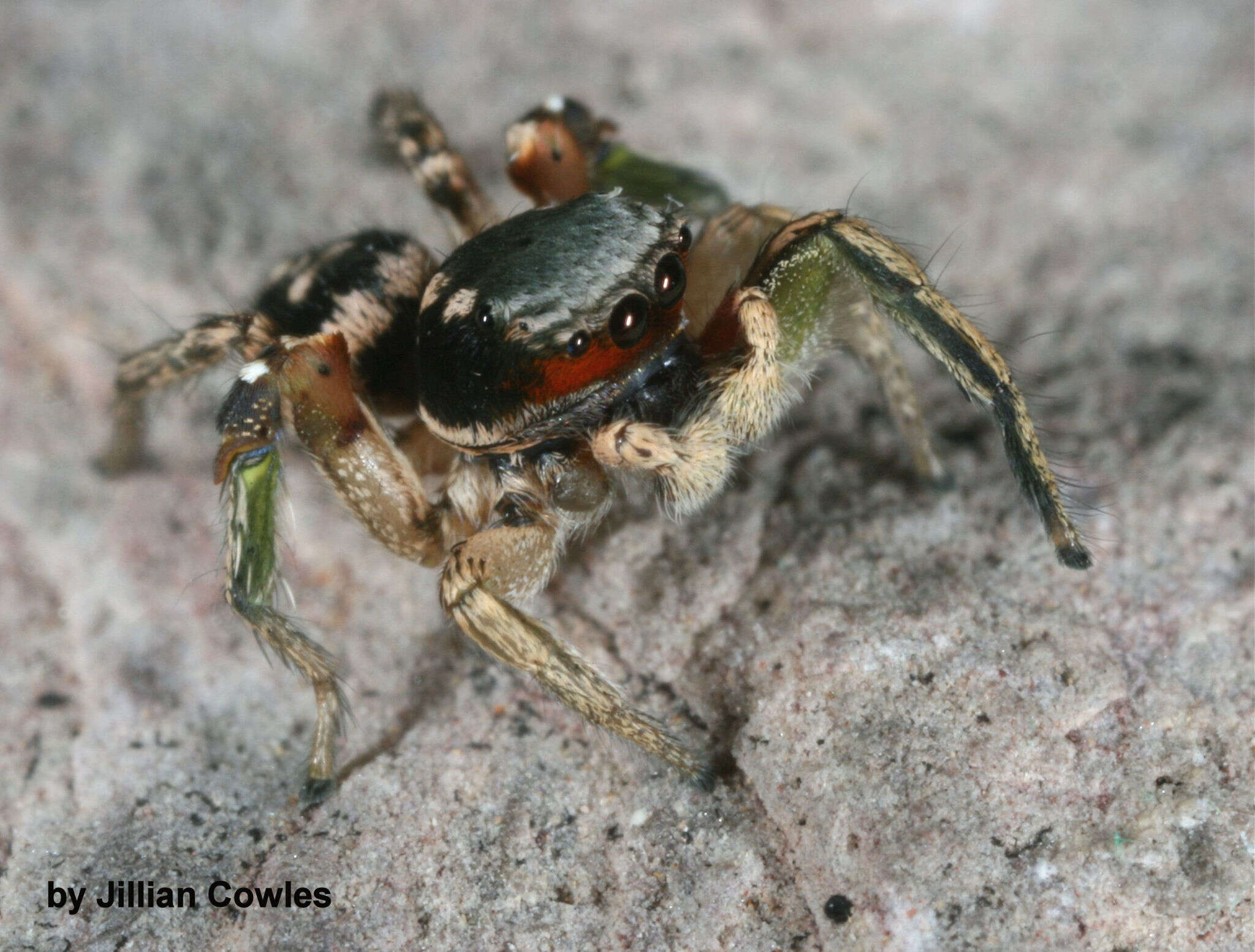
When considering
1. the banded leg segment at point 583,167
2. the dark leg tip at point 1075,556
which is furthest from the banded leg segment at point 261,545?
the dark leg tip at point 1075,556

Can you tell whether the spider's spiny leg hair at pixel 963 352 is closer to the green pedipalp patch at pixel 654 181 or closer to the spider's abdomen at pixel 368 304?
the green pedipalp patch at pixel 654 181

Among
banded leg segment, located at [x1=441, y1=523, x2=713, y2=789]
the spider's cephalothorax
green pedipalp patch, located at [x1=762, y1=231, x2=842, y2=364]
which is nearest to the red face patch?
the spider's cephalothorax

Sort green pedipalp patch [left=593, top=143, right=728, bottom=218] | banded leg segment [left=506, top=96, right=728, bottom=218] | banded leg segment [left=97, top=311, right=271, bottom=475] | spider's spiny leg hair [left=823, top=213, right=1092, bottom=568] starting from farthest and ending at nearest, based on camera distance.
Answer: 1. green pedipalp patch [left=593, top=143, right=728, bottom=218]
2. banded leg segment [left=506, top=96, right=728, bottom=218]
3. banded leg segment [left=97, top=311, right=271, bottom=475]
4. spider's spiny leg hair [left=823, top=213, right=1092, bottom=568]

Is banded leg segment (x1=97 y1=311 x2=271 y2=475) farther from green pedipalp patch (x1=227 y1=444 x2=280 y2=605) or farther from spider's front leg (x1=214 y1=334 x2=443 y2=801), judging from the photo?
green pedipalp patch (x1=227 y1=444 x2=280 y2=605)

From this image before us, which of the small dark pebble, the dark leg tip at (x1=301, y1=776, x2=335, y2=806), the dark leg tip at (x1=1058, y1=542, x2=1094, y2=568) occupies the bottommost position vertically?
the small dark pebble

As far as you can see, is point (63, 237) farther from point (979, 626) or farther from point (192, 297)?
point (979, 626)

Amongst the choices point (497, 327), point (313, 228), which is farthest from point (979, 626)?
point (313, 228)
